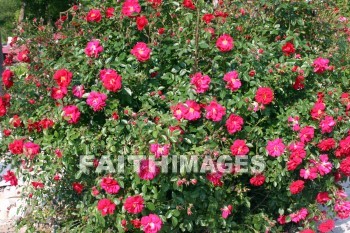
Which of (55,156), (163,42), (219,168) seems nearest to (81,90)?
(55,156)

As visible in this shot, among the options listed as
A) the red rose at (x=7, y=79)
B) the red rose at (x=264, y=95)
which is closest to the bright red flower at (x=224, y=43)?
the red rose at (x=264, y=95)

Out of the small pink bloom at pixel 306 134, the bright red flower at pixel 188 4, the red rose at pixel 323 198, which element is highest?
the bright red flower at pixel 188 4

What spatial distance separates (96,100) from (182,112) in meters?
0.40

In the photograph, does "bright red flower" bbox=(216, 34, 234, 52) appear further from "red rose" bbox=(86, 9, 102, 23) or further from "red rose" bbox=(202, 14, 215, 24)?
"red rose" bbox=(86, 9, 102, 23)

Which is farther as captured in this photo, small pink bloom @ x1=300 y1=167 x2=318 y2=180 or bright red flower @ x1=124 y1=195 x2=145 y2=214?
small pink bloom @ x1=300 y1=167 x2=318 y2=180

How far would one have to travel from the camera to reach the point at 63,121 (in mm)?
2482

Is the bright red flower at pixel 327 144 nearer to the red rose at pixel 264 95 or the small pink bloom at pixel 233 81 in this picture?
the red rose at pixel 264 95

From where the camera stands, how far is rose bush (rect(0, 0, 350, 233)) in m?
2.42

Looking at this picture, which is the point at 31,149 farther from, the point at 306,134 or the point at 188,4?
the point at 306,134

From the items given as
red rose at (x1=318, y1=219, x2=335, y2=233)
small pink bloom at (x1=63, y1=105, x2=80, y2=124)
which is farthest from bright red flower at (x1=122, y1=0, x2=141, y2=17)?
red rose at (x1=318, y1=219, x2=335, y2=233)

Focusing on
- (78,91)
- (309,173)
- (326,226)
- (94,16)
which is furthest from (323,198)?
(94,16)

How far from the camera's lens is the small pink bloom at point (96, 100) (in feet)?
7.73

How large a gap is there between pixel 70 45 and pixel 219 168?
3.60ft

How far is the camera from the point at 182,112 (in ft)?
7.82
